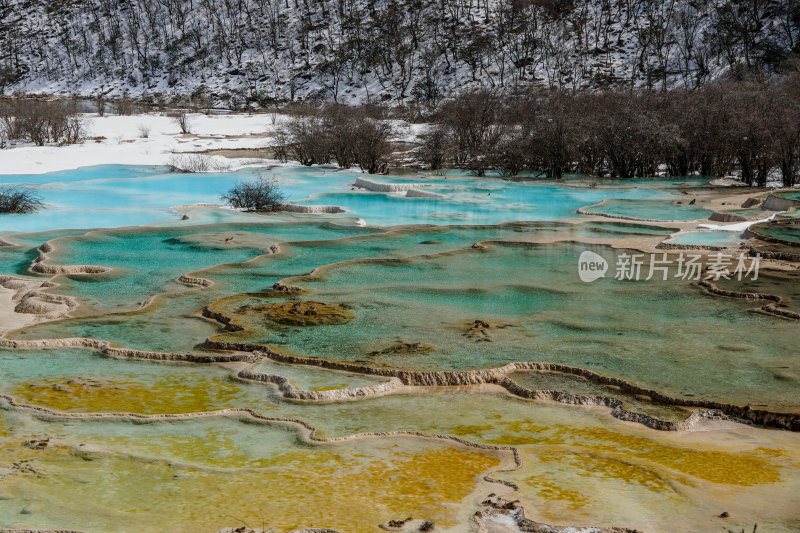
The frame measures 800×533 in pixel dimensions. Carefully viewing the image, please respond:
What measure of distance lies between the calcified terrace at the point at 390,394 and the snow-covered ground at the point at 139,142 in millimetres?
16649

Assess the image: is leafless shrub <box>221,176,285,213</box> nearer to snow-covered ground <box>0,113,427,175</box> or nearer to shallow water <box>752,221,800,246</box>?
snow-covered ground <box>0,113,427,175</box>

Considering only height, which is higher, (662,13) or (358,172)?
(662,13)

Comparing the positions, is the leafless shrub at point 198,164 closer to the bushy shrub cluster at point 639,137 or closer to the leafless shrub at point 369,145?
the leafless shrub at point 369,145

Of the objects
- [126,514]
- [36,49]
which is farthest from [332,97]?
[126,514]

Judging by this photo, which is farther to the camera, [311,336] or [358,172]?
[358,172]

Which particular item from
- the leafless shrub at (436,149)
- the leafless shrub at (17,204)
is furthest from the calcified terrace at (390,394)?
the leafless shrub at (436,149)

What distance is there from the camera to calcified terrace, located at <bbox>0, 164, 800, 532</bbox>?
4.47m

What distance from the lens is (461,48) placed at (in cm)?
5016

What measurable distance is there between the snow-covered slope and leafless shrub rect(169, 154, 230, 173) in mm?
22465

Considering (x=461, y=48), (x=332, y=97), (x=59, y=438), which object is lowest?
(x=59, y=438)

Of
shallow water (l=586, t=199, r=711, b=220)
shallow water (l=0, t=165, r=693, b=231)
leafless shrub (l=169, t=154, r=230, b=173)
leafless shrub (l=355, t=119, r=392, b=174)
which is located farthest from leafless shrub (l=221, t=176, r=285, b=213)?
leafless shrub (l=355, t=119, r=392, b=174)

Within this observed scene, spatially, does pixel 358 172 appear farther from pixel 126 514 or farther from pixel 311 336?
pixel 126 514

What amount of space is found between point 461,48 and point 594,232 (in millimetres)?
37070

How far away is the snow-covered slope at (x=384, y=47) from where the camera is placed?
45.5m
